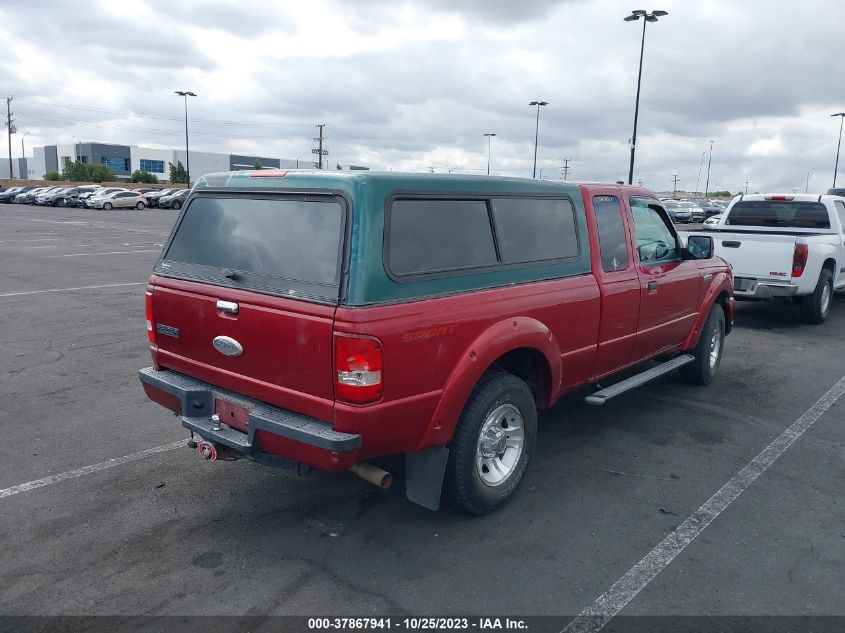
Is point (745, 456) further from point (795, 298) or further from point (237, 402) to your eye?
point (795, 298)

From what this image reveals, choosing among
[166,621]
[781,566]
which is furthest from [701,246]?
[166,621]

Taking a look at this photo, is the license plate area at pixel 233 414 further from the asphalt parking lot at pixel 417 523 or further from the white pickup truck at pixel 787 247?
the white pickup truck at pixel 787 247

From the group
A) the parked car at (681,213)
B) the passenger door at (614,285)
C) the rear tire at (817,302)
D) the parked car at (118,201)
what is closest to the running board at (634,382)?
the passenger door at (614,285)

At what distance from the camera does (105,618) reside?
3213 millimetres

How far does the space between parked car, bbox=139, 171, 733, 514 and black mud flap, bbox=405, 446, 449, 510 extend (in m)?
0.01

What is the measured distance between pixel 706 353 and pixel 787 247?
360 cm

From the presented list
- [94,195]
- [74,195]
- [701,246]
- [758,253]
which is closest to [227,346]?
[701,246]

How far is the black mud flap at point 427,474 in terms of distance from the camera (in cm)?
388

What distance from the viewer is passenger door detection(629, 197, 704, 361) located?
5.66m

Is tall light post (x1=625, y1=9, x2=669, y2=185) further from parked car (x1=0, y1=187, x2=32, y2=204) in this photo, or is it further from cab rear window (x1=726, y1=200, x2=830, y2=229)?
parked car (x1=0, y1=187, x2=32, y2=204)

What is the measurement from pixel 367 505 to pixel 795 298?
8882 millimetres

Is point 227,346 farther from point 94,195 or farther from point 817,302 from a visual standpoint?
point 94,195

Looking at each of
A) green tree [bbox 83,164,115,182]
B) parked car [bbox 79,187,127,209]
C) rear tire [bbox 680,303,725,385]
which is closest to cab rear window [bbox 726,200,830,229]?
rear tire [bbox 680,303,725,385]

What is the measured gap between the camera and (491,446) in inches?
167
